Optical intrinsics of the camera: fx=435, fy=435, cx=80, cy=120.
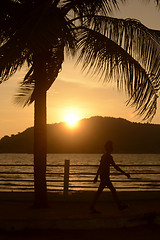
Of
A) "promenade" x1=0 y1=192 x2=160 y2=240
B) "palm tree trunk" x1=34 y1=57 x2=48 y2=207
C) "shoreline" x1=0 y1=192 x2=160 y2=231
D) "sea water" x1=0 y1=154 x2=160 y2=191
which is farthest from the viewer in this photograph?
"sea water" x1=0 y1=154 x2=160 y2=191

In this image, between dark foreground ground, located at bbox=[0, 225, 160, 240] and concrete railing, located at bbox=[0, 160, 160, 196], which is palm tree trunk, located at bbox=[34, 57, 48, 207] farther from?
dark foreground ground, located at bbox=[0, 225, 160, 240]

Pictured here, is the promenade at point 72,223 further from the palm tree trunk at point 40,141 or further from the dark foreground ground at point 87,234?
the palm tree trunk at point 40,141

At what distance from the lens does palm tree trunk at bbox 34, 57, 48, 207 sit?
11.2m

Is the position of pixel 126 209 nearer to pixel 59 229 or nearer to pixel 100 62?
pixel 59 229

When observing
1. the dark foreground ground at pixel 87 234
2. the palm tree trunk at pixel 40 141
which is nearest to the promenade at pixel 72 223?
the dark foreground ground at pixel 87 234

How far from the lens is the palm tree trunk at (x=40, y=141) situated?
443 inches

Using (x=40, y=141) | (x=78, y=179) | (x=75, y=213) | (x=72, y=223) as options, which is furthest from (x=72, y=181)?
(x=78, y=179)

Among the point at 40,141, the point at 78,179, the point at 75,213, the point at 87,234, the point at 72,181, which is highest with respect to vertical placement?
the point at 40,141

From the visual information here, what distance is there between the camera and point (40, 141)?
1127 cm

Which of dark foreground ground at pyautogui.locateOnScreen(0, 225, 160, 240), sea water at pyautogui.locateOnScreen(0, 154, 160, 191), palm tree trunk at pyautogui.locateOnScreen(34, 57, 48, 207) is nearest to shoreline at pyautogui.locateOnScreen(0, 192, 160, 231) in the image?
dark foreground ground at pyautogui.locateOnScreen(0, 225, 160, 240)

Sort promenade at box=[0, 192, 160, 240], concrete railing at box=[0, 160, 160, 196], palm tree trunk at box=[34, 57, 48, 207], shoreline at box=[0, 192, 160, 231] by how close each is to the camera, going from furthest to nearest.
Answer: concrete railing at box=[0, 160, 160, 196] < palm tree trunk at box=[34, 57, 48, 207] < shoreline at box=[0, 192, 160, 231] < promenade at box=[0, 192, 160, 240]

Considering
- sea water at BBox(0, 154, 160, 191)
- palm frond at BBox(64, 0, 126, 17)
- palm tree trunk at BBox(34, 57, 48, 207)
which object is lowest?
sea water at BBox(0, 154, 160, 191)

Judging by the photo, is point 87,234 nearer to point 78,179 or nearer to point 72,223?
point 72,223

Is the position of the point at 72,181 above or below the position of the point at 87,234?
below
